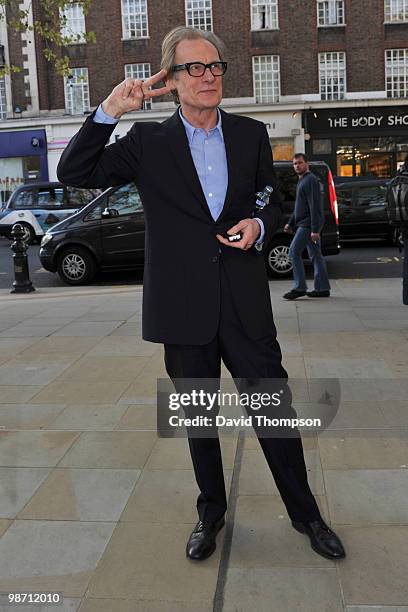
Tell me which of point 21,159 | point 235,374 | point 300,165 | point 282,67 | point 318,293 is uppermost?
point 282,67

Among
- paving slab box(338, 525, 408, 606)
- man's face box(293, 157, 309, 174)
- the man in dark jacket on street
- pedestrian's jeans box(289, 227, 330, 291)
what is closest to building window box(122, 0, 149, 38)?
man's face box(293, 157, 309, 174)

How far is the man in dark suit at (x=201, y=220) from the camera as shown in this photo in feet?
8.54

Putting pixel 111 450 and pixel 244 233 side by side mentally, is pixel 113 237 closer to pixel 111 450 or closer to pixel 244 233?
pixel 111 450

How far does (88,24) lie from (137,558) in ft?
98.5

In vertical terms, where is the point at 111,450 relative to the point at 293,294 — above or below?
below

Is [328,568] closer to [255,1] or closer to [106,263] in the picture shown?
[106,263]

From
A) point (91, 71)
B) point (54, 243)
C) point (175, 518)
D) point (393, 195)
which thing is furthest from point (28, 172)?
point (175, 518)

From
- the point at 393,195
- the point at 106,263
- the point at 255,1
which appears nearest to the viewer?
the point at 393,195

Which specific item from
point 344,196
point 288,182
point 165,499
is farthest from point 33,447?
point 344,196

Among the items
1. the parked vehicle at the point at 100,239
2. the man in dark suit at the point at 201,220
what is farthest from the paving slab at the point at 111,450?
the parked vehicle at the point at 100,239

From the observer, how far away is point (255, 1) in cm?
2853

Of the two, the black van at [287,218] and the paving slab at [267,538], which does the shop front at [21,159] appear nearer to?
the black van at [287,218]

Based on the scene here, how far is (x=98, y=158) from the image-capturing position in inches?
103

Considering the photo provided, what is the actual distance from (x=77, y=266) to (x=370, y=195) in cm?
719
